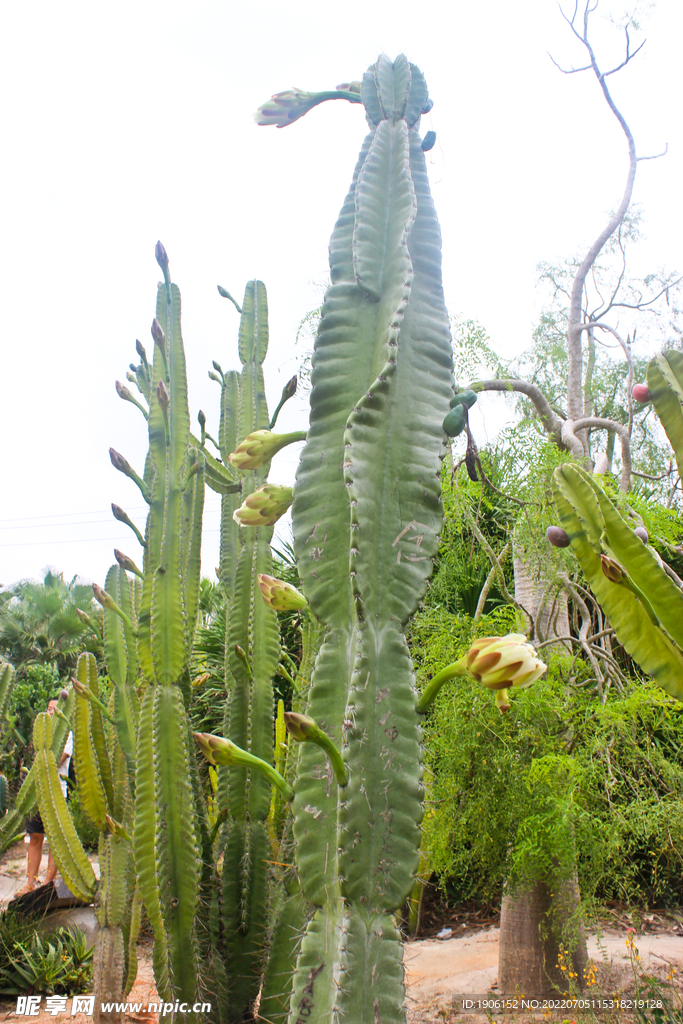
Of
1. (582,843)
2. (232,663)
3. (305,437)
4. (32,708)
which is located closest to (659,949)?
(582,843)

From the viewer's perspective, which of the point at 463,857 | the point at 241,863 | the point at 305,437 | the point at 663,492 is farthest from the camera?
the point at 663,492

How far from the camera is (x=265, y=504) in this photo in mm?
1114

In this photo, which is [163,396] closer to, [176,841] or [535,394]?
[176,841]

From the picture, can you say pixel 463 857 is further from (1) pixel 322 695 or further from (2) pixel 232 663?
(1) pixel 322 695

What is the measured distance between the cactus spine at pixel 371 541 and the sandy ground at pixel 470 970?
1.40m

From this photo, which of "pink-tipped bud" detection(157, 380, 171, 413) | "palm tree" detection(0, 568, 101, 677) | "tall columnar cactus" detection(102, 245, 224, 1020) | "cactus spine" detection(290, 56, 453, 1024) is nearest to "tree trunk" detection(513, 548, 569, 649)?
"tall columnar cactus" detection(102, 245, 224, 1020)

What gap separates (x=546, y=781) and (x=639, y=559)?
3.53 ft

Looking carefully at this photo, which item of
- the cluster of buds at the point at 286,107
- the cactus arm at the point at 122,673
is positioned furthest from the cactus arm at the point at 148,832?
the cluster of buds at the point at 286,107

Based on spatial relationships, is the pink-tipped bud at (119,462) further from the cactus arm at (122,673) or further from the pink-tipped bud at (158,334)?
the cactus arm at (122,673)

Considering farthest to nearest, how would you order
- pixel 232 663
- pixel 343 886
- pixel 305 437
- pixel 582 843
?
1. pixel 582 843
2. pixel 232 663
3. pixel 305 437
4. pixel 343 886

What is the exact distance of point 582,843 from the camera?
88.4 inches

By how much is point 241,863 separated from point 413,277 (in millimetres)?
1497

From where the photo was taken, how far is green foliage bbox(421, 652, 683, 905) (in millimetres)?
2152

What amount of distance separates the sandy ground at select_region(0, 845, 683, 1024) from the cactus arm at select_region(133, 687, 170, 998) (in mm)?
838
